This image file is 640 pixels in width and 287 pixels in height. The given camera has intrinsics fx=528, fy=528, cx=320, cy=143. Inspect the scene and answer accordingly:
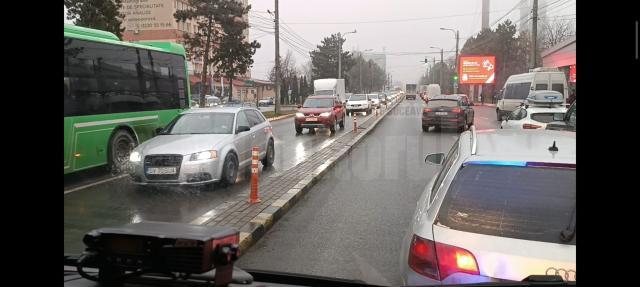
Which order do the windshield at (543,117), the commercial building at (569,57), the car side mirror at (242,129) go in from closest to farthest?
1. the commercial building at (569,57)
2. the car side mirror at (242,129)
3. the windshield at (543,117)

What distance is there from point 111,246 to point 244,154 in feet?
27.0

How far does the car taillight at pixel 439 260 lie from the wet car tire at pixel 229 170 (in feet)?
21.0

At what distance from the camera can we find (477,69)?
22.7 meters

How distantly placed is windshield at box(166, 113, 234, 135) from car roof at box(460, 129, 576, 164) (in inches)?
258

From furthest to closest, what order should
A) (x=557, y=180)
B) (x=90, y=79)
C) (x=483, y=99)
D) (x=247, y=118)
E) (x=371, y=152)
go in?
(x=483, y=99) < (x=371, y=152) < (x=247, y=118) < (x=90, y=79) < (x=557, y=180)

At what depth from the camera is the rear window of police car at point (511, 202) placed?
2.78 meters

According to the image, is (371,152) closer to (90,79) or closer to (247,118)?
(247,118)

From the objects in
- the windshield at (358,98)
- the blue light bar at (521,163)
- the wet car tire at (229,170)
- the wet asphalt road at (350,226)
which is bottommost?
the wet asphalt road at (350,226)

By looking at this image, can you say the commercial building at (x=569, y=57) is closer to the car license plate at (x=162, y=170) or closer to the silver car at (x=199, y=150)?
the silver car at (x=199, y=150)

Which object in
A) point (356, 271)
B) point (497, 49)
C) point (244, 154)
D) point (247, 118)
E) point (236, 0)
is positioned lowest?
point (356, 271)

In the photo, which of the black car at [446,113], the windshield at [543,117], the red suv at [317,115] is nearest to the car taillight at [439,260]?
the windshield at [543,117]

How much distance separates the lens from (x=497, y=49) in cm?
1995

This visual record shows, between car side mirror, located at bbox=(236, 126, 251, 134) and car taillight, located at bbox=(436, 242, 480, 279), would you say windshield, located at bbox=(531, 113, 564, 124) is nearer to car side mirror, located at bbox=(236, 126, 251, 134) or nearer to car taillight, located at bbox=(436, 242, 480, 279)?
car side mirror, located at bbox=(236, 126, 251, 134)
